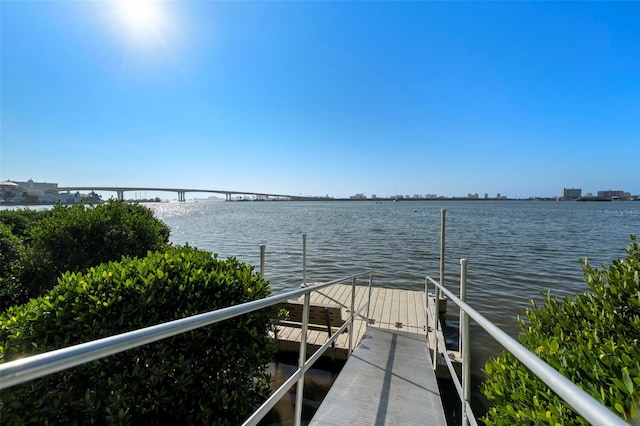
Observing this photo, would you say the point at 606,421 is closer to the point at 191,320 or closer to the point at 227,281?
the point at 191,320

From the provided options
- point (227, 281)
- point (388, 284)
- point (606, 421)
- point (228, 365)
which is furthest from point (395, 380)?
point (388, 284)

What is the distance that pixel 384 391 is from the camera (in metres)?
2.93

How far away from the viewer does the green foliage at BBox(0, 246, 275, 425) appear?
1795mm

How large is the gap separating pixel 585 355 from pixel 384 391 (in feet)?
6.46

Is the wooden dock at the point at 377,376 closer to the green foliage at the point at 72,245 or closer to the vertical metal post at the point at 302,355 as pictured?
the vertical metal post at the point at 302,355

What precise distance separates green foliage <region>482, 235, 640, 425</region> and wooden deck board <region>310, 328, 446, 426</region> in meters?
1.01

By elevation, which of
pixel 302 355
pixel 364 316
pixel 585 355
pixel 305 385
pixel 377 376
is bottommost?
pixel 305 385

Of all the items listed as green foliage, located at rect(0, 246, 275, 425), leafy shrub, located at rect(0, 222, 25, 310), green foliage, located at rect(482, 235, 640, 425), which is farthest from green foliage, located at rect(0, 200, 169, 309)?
green foliage, located at rect(482, 235, 640, 425)

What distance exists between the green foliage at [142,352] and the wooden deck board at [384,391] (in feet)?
2.41

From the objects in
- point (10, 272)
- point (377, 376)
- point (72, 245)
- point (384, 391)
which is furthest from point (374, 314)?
point (10, 272)

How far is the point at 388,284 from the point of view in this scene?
10969 mm

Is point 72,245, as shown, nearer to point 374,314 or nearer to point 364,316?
point 364,316

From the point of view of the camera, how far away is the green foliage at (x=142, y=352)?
1.79 m

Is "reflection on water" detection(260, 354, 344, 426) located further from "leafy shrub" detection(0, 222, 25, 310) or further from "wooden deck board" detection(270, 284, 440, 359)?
"leafy shrub" detection(0, 222, 25, 310)
